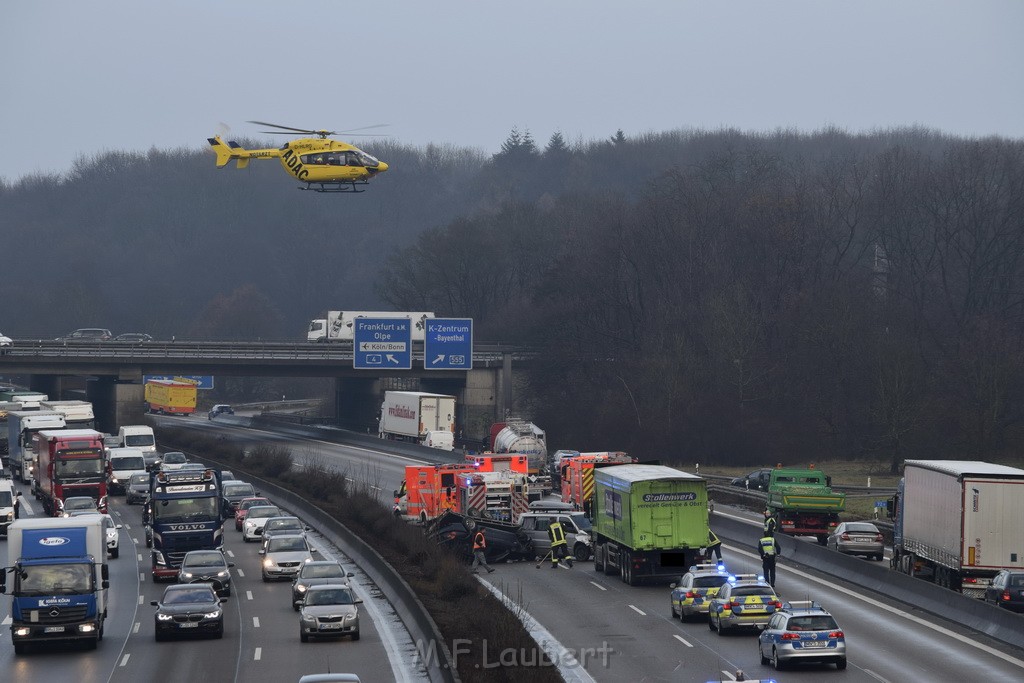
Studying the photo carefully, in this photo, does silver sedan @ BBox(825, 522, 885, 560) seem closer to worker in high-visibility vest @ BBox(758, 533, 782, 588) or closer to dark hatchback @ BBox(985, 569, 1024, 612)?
worker in high-visibility vest @ BBox(758, 533, 782, 588)

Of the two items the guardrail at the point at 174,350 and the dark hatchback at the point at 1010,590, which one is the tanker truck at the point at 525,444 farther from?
the dark hatchback at the point at 1010,590

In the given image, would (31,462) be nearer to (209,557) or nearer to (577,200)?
(209,557)

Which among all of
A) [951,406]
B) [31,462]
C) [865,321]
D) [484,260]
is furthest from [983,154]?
[31,462]

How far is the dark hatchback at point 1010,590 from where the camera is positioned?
3191cm

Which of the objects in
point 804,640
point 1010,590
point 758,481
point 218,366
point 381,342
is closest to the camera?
point 804,640

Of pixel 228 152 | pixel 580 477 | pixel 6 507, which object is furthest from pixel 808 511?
pixel 228 152

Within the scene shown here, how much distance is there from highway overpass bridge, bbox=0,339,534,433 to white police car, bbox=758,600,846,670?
6914 centimetres

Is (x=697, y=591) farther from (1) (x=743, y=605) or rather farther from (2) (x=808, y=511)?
(2) (x=808, y=511)

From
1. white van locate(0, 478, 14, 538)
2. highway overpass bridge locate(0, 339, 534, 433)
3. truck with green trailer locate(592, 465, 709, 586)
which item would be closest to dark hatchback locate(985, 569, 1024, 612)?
truck with green trailer locate(592, 465, 709, 586)

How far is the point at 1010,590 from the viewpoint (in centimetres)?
3198

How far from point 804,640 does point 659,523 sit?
12.1 meters

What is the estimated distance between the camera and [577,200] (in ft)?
517

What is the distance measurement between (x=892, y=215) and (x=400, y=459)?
4411 cm

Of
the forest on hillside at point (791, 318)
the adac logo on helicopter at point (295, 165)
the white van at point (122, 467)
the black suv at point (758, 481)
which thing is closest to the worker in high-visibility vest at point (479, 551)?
the adac logo on helicopter at point (295, 165)
